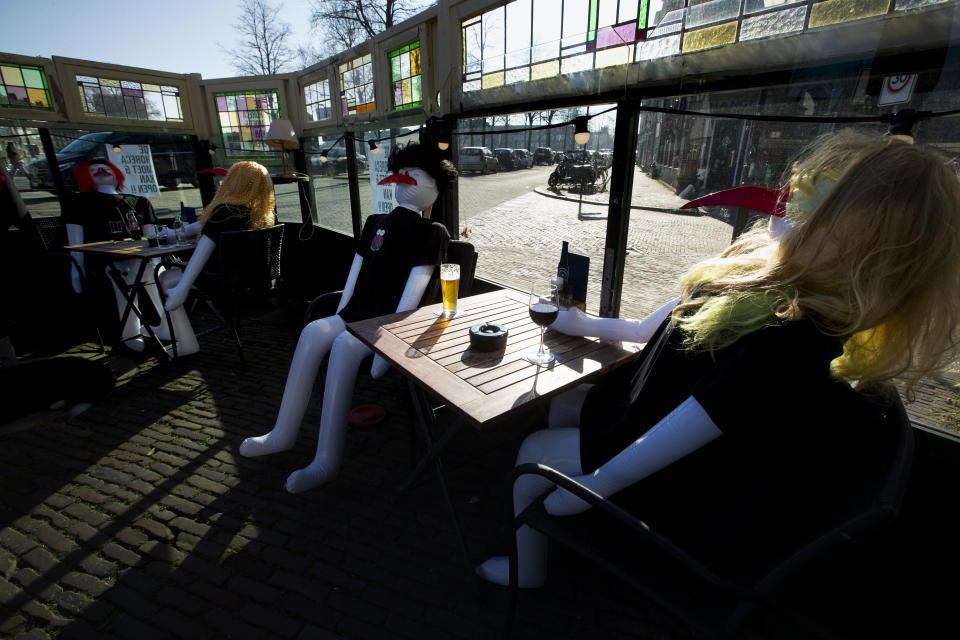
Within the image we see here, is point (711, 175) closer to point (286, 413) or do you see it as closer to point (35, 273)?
point (286, 413)

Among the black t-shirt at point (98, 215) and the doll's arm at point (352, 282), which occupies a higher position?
the black t-shirt at point (98, 215)

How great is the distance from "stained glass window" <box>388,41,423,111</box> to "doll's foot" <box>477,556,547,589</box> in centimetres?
351

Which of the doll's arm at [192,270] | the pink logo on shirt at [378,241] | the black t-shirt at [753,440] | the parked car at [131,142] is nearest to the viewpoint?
the black t-shirt at [753,440]

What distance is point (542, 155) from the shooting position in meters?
2.99

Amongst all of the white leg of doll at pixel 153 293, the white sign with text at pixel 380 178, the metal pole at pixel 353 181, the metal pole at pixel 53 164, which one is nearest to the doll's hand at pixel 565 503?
the white sign with text at pixel 380 178

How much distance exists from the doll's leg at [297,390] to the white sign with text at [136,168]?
4.74m

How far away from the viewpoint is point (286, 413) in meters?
2.45

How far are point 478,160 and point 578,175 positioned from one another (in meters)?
1.14

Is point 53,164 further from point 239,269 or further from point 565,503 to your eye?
point 565,503

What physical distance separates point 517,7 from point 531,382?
246 cm

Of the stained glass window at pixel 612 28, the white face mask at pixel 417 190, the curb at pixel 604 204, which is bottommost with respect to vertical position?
the curb at pixel 604 204

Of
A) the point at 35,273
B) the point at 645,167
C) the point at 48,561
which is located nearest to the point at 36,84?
the point at 35,273

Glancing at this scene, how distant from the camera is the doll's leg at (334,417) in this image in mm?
2309

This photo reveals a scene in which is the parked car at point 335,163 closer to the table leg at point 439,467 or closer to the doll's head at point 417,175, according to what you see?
the doll's head at point 417,175
